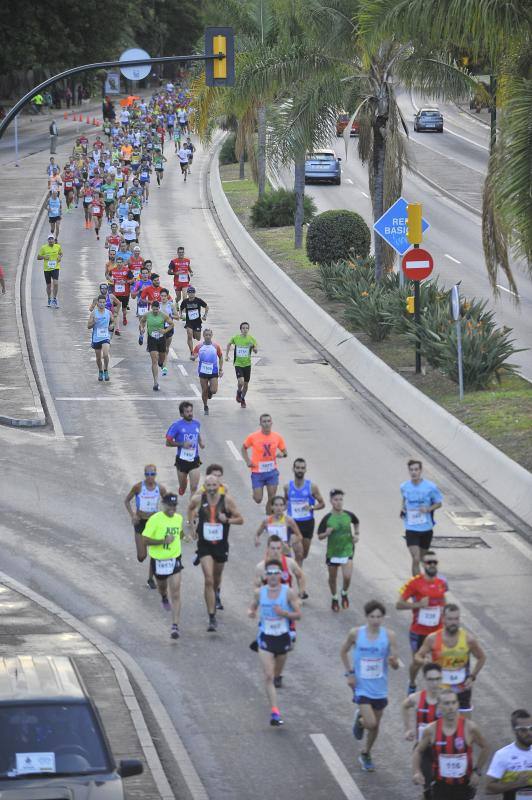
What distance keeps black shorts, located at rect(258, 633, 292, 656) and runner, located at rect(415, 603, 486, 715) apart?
1.56 metres

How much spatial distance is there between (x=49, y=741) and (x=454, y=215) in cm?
4585

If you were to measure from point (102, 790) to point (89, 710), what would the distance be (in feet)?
2.42

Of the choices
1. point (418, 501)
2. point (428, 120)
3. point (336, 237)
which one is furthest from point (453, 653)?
point (428, 120)

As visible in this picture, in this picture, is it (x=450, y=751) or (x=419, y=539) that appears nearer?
(x=450, y=751)

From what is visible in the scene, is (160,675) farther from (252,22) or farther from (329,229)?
(252,22)

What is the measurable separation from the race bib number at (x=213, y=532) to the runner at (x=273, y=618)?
249 cm

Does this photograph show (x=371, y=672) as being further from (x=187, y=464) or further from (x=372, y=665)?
(x=187, y=464)

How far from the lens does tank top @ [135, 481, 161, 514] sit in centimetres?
1847

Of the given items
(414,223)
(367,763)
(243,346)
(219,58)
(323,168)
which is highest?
(219,58)

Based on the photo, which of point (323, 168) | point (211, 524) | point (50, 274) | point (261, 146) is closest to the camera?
point (211, 524)

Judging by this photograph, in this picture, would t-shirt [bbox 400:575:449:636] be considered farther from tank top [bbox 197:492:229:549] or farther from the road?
the road

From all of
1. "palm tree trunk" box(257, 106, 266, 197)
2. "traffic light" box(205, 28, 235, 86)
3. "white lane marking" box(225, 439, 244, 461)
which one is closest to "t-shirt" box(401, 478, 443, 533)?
"white lane marking" box(225, 439, 244, 461)

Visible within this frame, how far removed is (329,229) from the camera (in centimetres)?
4122

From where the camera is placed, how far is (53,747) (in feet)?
35.1
